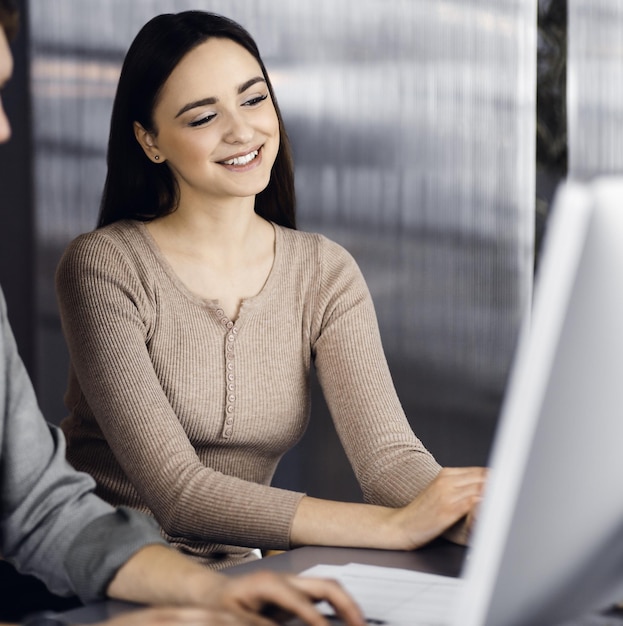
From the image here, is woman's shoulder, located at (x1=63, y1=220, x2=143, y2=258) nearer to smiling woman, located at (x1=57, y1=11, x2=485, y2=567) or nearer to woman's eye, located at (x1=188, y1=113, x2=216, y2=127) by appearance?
smiling woman, located at (x1=57, y1=11, x2=485, y2=567)

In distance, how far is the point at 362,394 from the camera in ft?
5.44

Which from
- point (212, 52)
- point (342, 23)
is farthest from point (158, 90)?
point (342, 23)

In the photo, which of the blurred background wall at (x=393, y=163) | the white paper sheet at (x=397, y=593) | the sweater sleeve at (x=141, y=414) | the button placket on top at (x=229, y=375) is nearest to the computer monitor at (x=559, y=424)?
the white paper sheet at (x=397, y=593)

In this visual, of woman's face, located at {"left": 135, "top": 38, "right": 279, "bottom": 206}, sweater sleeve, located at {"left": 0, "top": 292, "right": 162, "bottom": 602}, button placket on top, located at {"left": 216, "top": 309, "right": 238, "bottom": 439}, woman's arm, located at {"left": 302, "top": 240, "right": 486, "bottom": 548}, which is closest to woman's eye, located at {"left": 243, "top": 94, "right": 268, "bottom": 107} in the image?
woman's face, located at {"left": 135, "top": 38, "right": 279, "bottom": 206}

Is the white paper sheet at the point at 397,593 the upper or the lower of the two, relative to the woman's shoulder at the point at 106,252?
lower

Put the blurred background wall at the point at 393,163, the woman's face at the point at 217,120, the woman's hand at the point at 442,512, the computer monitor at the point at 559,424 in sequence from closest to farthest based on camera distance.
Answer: the computer monitor at the point at 559,424 < the woman's hand at the point at 442,512 < the woman's face at the point at 217,120 < the blurred background wall at the point at 393,163

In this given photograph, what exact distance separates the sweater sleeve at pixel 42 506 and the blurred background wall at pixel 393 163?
231 centimetres

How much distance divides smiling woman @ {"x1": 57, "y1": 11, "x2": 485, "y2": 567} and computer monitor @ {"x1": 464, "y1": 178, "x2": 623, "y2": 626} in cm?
75

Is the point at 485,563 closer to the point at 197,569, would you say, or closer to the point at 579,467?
the point at 579,467

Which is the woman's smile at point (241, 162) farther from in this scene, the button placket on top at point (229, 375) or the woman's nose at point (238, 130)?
the button placket on top at point (229, 375)

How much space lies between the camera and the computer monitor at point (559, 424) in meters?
0.55

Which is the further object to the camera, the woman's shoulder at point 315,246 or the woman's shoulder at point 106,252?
the woman's shoulder at point 315,246

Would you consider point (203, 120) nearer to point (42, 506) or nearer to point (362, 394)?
point (362, 394)

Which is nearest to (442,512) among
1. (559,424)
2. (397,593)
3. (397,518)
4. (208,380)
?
(397,518)
